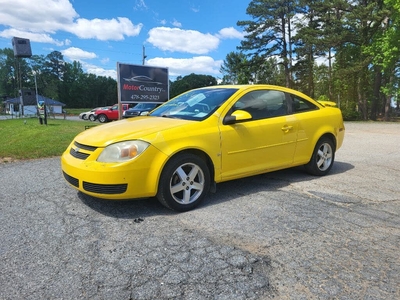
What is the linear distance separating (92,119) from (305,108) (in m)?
25.7

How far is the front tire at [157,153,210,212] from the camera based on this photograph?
11.3 feet

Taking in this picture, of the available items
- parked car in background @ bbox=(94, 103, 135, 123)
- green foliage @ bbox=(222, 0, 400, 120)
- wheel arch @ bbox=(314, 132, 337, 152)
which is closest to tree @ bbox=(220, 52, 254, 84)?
green foliage @ bbox=(222, 0, 400, 120)

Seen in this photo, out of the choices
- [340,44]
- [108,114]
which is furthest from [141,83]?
[340,44]

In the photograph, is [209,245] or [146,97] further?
[146,97]

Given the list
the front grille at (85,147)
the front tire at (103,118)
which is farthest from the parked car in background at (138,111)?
the front grille at (85,147)

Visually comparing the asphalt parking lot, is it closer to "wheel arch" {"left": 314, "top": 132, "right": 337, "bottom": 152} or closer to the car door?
the car door

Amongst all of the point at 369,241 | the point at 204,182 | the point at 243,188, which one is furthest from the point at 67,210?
the point at 369,241

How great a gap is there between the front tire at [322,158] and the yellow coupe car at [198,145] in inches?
0.7

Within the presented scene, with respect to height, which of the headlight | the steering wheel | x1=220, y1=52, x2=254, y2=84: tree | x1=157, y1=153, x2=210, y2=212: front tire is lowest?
x1=157, y1=153, x2=210, y2=212: front tire

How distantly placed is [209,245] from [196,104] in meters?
2.22

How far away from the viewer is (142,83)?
34.8 feet

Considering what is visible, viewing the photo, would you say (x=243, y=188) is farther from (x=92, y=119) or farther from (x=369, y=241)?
(x=92, y=119)

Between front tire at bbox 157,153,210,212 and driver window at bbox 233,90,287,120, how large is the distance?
1.03 m

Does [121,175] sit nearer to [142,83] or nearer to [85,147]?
[85,147]
